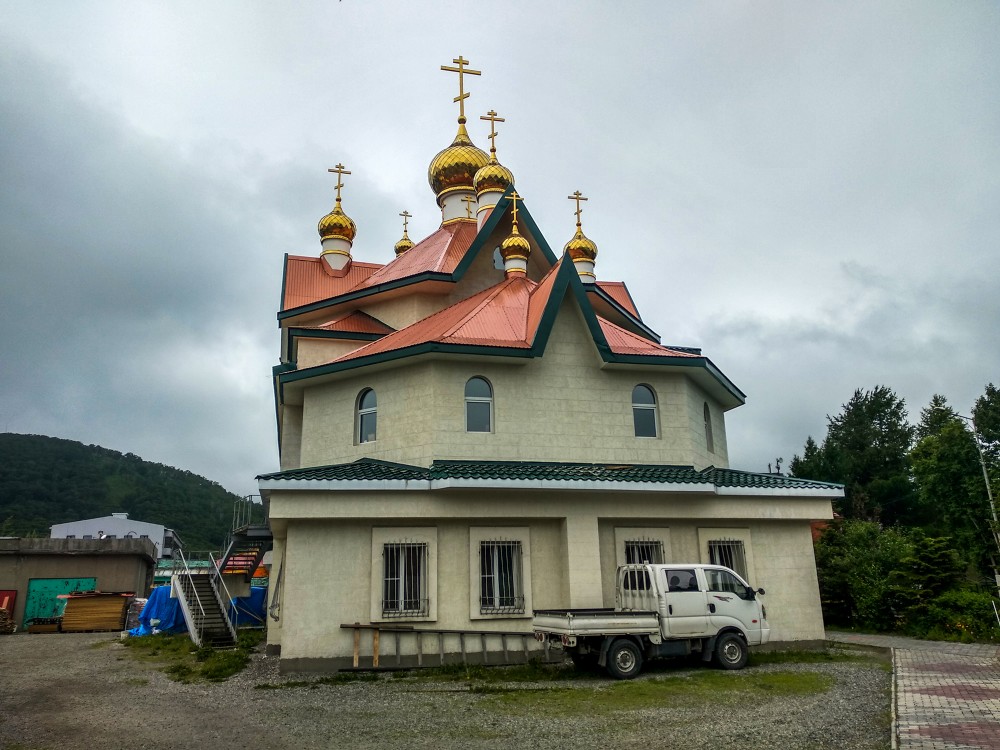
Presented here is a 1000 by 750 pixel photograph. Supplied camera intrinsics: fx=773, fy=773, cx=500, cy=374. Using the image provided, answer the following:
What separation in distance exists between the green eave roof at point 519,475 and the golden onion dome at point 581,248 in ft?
34.1

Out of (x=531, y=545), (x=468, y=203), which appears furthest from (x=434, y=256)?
(x=531, y=545)

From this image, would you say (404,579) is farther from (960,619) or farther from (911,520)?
(911,520)

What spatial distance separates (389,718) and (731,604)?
6418mm

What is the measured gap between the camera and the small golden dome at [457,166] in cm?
2411

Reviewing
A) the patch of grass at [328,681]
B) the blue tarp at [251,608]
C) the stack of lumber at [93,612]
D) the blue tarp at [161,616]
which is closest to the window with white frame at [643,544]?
the patch of grass at [328,681]

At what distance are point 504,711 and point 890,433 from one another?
163 ft

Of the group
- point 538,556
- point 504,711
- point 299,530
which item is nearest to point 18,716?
point 299,530

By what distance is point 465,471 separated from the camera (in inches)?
546

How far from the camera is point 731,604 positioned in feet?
42.5

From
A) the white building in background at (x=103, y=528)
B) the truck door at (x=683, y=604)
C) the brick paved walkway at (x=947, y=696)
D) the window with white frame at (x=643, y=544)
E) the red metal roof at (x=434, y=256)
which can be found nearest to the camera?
the brick paved walkway at (x=947, y=696)

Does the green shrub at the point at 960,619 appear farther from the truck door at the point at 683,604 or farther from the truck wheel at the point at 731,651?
the truck door at the point at 683,604

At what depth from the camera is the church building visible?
44.2 feet

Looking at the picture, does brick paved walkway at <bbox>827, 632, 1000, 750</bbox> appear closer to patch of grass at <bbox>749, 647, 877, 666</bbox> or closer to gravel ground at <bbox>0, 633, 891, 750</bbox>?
gravel ground at <bbox>0, 633, 891, 750</bbox>

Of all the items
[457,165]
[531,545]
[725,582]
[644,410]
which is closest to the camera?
[725,582]
